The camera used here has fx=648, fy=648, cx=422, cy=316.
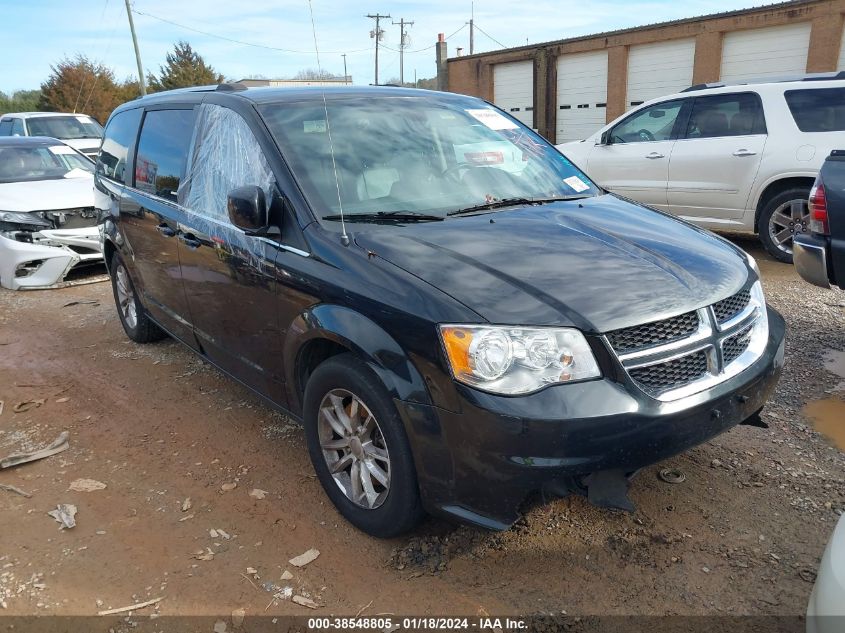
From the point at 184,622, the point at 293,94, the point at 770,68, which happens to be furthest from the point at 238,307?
the point at 770,68

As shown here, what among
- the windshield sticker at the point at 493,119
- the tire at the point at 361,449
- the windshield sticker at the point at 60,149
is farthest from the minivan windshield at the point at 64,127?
the tire at the point at 361,449

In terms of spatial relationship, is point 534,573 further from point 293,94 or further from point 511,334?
point 293,94

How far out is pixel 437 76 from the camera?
96.7 ft

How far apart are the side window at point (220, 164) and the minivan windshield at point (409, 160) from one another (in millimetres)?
164

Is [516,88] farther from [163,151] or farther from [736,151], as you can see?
[163,151]

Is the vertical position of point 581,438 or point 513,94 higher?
point 513,94

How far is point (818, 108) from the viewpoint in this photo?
6.74 m

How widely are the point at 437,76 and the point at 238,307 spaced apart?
92.9ft

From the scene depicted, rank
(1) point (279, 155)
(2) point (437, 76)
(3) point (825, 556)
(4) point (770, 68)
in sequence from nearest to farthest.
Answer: (3) point (825, 556) < (1) point (279, 155) < (4) point (770, 68) < (2) point (437, 76)

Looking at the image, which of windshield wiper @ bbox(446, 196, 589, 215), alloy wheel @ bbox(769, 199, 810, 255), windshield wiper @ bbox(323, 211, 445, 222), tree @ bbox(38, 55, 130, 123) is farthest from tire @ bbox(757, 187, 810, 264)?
tree @ bbox(38, 55, 130, 123)

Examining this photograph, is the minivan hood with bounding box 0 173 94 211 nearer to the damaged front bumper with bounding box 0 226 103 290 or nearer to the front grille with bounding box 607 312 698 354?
the damaged front bumper with bounding box 0 226 103 290

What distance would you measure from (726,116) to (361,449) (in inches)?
259

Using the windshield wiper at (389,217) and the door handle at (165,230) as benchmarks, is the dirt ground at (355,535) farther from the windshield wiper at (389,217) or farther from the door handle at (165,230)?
the windshield wiper at (389,217)

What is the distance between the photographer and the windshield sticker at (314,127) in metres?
3.22
